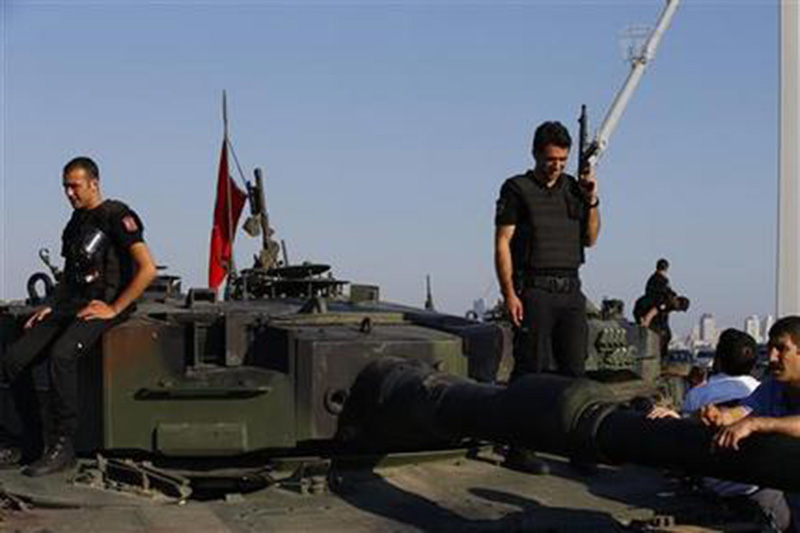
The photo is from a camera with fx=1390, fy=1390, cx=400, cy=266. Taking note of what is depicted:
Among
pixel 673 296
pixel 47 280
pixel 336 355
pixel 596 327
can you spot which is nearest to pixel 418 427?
pixel 336 355

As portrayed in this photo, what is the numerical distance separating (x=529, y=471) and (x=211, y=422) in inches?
75.0

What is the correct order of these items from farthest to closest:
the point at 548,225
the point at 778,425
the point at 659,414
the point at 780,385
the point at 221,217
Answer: the point at 221,217 → the point at 548,225 → the point at 780,385 → the point at 659,414 → the point at 778,425

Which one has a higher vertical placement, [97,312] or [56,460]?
[97,312]

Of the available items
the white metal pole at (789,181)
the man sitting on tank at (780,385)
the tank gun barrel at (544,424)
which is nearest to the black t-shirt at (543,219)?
the tank gun barrel at (544,424)

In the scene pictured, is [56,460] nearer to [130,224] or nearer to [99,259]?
[99,259]

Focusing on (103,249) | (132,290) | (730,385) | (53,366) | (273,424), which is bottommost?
(273,424)

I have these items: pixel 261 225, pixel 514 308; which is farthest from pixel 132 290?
pixel 261 225

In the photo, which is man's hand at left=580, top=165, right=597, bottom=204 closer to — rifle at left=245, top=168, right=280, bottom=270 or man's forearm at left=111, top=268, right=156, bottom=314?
man's forearm at left=111, top=268, right=156, bottom=314

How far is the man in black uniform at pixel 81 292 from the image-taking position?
781cm

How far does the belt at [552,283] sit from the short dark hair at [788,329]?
204cm

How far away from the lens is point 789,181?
45.5 feet

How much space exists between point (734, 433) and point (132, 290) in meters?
4.11

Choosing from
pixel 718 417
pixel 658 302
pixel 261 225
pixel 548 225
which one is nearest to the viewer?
pixel 718 417

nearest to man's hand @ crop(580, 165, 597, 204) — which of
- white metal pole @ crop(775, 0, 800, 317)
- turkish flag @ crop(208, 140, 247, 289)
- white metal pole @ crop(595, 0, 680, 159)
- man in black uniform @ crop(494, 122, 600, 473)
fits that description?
man in black uniform @ crop(494, 122, 600, 473)
